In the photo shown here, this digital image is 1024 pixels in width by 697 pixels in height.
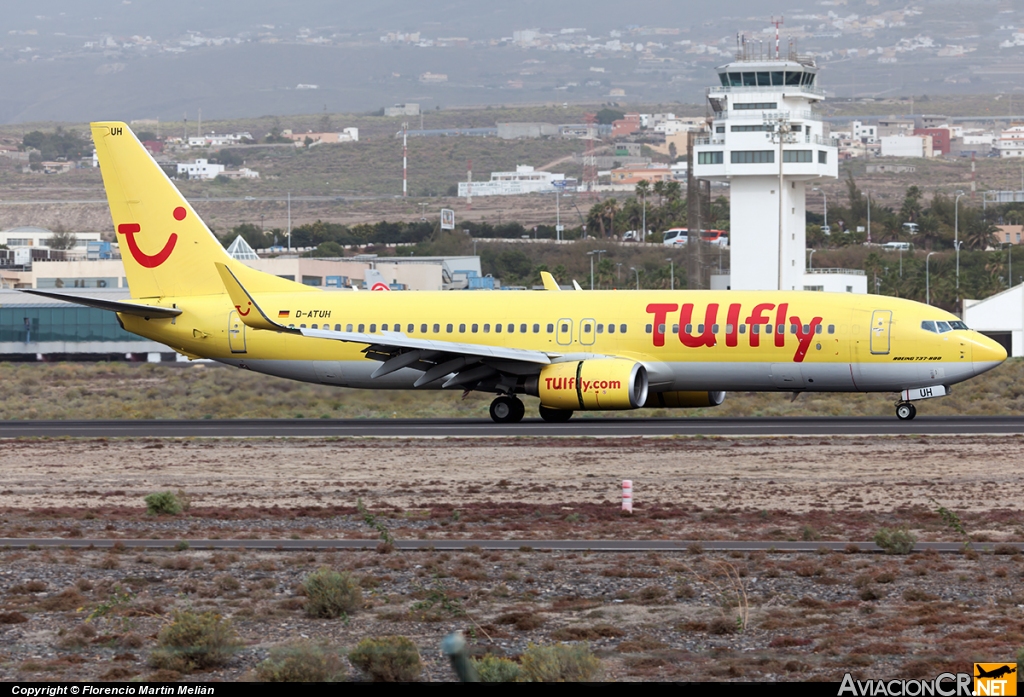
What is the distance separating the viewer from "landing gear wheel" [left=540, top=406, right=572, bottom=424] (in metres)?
40.6

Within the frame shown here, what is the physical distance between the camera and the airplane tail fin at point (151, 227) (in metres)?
44.2

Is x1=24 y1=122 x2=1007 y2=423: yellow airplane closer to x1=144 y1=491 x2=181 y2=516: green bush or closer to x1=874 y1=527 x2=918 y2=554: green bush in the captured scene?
x1=144 y1=491 x2=181 y2=516: green bush

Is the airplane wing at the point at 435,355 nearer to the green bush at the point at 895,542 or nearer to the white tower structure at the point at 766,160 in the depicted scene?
the green bush at the point at 895,542

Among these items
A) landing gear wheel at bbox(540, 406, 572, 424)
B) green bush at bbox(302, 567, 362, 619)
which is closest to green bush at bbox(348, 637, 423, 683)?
green bush at bbox(302, 567, 362, 619)

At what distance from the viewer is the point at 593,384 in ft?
123

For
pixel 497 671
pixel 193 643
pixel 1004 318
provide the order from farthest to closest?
pixel 1004 318, pixel 193 643, pixel 497 671

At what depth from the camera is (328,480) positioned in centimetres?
2788

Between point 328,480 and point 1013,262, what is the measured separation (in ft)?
422

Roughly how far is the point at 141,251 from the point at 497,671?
34.9 metres

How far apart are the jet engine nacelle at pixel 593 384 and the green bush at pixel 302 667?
80.4 ft

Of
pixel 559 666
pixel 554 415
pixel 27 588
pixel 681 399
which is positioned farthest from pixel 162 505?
pixel 681 399

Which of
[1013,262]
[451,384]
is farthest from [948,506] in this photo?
[1013,262]

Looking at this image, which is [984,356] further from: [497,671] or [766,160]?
[766,160]

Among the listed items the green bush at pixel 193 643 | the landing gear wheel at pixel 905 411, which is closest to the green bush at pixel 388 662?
the green bush at pixel 193 643
